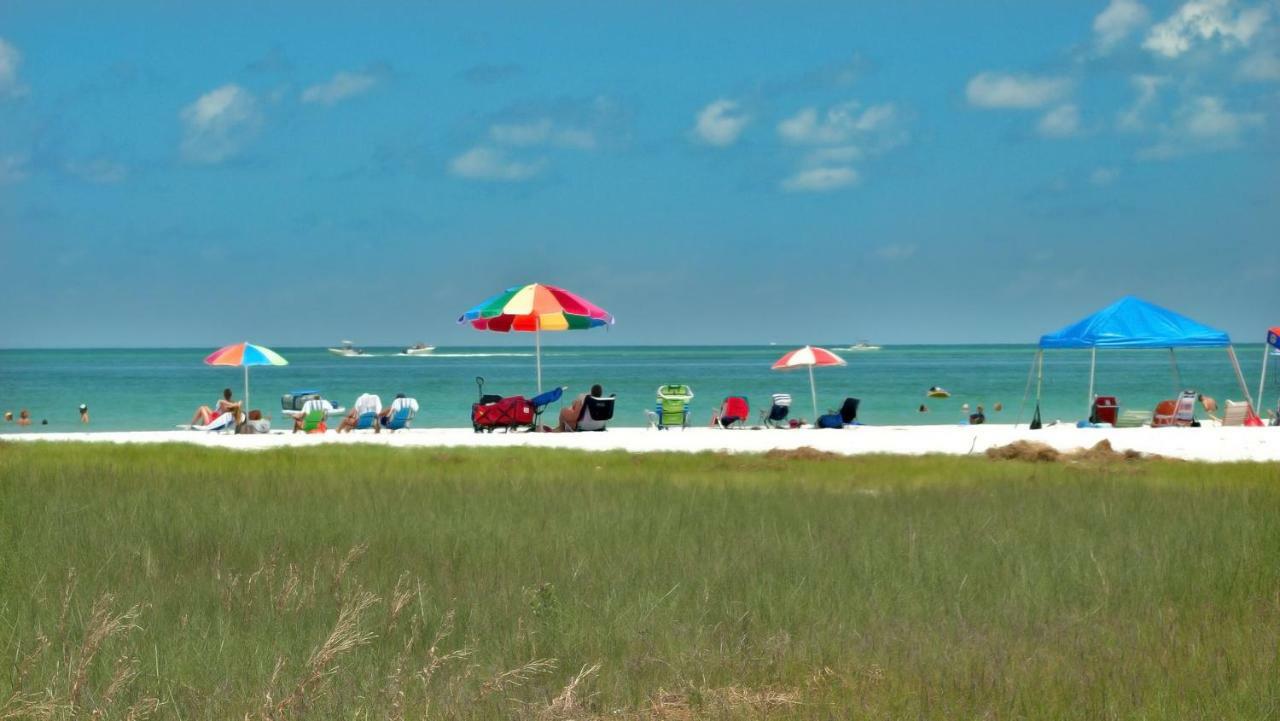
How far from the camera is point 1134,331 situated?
2409cm

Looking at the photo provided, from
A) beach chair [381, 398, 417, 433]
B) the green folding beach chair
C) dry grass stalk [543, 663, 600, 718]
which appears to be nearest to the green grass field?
dry grass stalk [543, 663, 600, 718]

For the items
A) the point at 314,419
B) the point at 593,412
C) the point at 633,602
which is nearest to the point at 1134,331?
the point at 593,412

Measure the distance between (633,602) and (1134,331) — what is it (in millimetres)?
20021

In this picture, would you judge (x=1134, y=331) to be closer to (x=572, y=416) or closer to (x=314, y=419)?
(x=572, y=416)

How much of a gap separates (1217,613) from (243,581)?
5.35m

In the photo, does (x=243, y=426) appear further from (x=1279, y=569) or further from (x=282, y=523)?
(x=1279, y=569)

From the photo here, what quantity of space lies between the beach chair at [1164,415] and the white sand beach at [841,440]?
292cm

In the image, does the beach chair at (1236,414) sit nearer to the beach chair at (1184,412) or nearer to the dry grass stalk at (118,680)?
the beach chair at (1184,412)

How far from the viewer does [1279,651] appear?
5570 millimetres

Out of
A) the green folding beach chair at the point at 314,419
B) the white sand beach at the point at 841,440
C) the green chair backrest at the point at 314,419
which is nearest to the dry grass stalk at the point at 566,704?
the white sand beach at the point at 841,440

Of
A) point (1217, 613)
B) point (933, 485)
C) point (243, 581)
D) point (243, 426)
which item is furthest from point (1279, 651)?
point (243, 426)

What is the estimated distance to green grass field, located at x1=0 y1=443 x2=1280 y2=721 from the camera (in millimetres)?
5020

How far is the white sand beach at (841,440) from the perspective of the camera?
18.9 m

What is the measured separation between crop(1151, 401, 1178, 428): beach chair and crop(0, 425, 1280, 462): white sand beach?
9.59 ft
